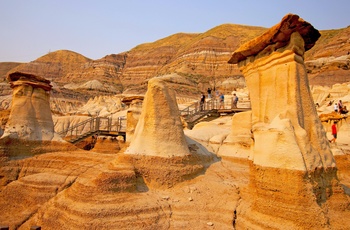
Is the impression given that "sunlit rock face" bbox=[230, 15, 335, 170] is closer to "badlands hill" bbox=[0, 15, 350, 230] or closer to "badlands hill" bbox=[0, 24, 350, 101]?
"badlands hill" bbox=[0, 15, 350, 230]

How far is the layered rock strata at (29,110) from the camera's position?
404 inches

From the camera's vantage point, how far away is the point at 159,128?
700cm

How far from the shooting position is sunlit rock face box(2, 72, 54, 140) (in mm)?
10273

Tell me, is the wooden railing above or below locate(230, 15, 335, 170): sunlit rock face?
below

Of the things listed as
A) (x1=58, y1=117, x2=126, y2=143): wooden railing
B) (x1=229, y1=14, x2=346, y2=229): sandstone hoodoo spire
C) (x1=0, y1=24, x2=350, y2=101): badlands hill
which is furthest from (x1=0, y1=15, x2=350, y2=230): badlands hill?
(x1=0, y1=24, x2=350, y2=101): badlands hill

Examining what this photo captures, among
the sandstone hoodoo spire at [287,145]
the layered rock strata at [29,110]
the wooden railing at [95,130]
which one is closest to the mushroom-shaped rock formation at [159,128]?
the sandstone hoodoo spire at [287,145]

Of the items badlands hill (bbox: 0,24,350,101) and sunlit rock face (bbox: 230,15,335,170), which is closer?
sunlit rock face (bbox: 230,15,335,170)

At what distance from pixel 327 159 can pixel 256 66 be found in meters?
2.80

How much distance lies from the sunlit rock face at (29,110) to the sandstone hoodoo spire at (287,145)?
28.0ft

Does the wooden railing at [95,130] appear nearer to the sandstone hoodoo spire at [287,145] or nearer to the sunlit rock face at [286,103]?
the sunlit rock face at [286,103]

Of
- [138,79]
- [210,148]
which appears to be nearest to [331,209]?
[210,148]

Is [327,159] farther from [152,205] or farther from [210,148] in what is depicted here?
[210,148]

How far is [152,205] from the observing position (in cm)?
559

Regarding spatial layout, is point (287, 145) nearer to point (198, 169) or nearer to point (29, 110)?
point (198, 169)
